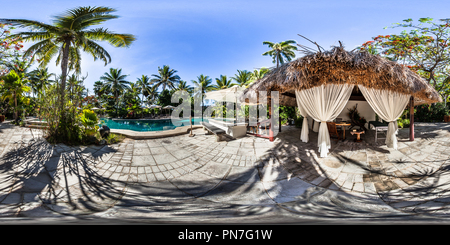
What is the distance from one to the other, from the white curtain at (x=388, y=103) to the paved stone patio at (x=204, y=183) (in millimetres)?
967

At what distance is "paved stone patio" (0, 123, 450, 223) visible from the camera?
147 centimetres

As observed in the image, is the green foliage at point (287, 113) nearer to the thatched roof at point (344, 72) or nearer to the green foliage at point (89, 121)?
the thatched roof at point (344, 72)

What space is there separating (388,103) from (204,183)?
478cm

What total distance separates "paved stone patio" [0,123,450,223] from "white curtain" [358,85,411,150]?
3.17 ft

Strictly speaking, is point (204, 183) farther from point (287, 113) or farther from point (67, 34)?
point (287, 113)

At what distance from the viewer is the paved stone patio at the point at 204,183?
147cm

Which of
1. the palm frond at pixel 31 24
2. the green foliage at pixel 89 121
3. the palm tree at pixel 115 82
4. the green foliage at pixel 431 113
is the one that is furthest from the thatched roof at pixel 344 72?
the palm tree at pixel 115 82

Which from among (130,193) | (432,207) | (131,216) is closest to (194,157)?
(130,193)

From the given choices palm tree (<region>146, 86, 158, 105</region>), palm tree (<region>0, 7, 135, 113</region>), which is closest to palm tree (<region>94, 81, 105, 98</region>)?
palm tree (<region>146, 86, 158, 105</region>)

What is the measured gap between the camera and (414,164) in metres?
2.69

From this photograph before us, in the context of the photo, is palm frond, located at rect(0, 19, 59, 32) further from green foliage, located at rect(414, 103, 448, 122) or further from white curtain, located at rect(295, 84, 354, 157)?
green foliage, located at rect(414, 103, 448, 122)

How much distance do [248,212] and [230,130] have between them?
1919 mm

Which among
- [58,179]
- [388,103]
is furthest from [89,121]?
[388,103]
